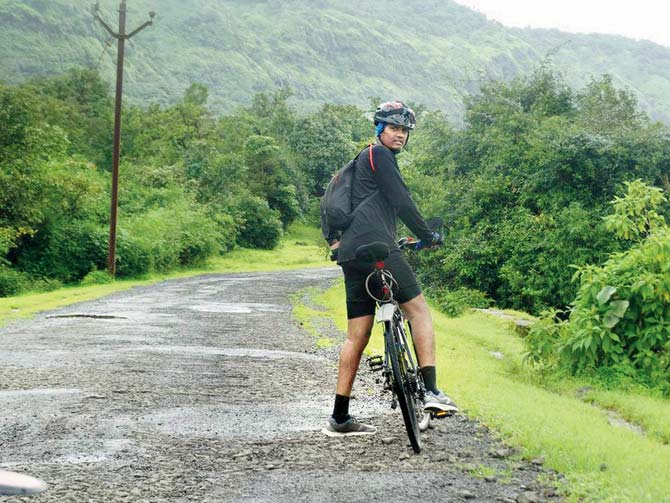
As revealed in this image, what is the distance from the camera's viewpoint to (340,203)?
22.1ft

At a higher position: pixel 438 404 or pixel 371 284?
pixel 371 284

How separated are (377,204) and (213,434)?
2.17 meters

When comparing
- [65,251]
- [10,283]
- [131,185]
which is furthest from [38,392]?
[131,185]

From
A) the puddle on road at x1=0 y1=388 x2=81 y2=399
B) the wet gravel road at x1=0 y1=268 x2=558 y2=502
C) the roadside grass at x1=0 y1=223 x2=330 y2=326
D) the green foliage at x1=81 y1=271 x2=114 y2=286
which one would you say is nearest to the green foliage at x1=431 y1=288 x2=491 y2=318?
the roadside grass at x1=0 y1=223 x2=330 y2=326

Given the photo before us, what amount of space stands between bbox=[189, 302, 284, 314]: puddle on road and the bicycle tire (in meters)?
13.9

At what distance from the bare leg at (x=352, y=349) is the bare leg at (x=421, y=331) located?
0.31 meters

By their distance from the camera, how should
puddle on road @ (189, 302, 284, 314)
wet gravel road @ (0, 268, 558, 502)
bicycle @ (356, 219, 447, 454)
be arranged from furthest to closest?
puddle on road @ (189, 302, 284, 314)
bicycle @ (356, 219, 447, 454)
wet gravel road @ (0, 268, 558, 502)

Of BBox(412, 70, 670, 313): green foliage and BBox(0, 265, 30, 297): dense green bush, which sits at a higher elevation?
BBox(412, 70, 670, 313): green foliage

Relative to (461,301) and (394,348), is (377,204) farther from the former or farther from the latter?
(461,301)

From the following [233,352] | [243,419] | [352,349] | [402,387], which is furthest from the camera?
[233,352]

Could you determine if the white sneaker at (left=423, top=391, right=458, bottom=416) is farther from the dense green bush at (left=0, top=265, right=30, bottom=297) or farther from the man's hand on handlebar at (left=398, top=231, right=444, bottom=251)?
the dense green bush at (left=0, top=265, right=30, bottom=297)

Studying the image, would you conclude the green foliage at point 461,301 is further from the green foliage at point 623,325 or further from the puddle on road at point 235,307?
the green foliage at point 623,325

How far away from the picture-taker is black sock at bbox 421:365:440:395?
260 inches

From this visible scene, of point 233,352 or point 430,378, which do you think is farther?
point 233,352
